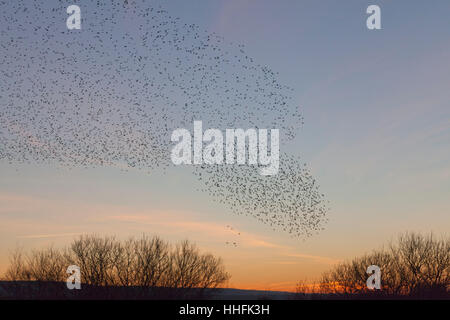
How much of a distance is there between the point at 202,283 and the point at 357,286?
22531 mm

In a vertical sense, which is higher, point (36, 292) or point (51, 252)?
point (51, 252)

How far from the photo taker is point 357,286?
251 ft
